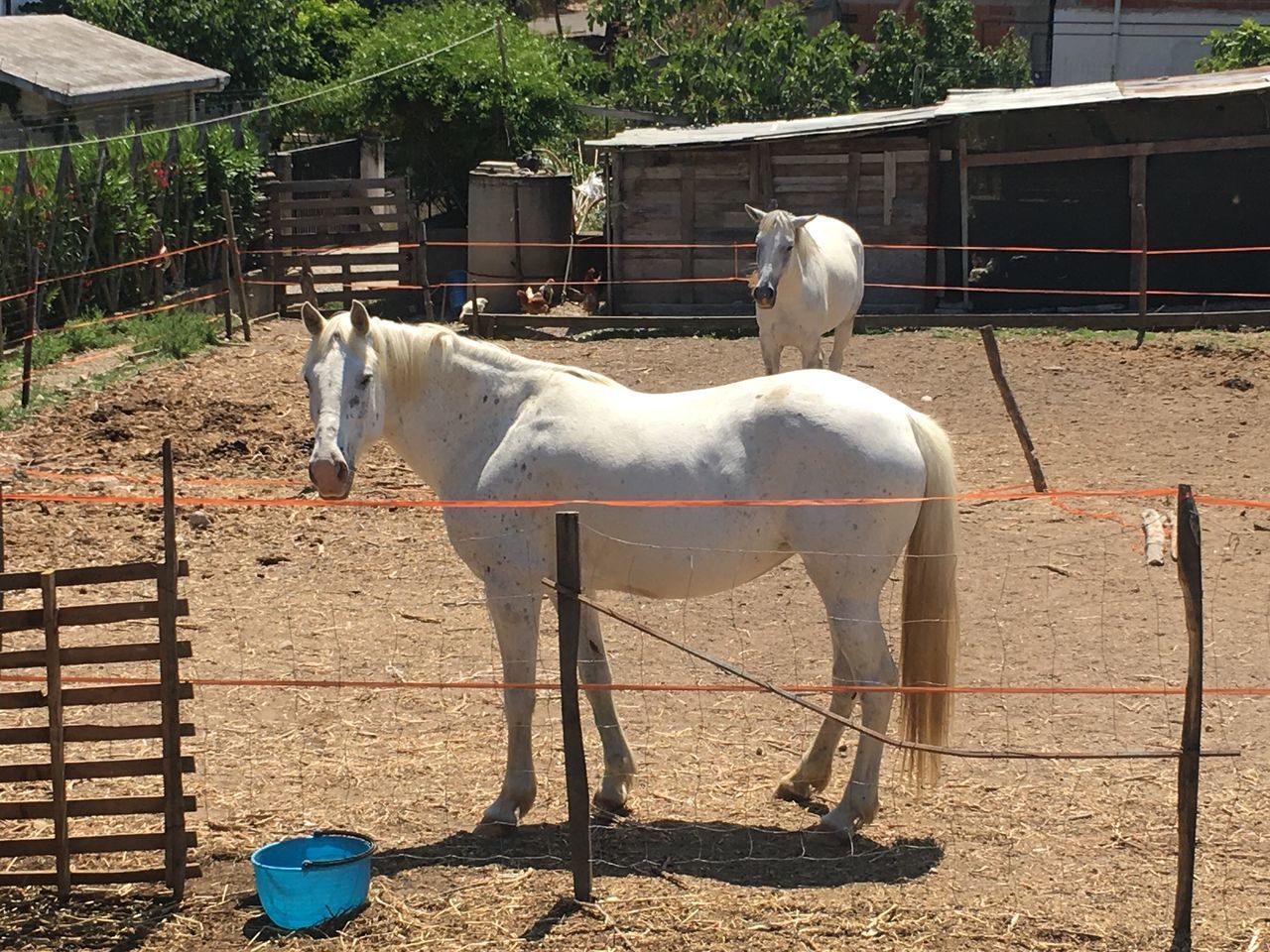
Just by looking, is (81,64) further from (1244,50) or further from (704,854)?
(704,854)

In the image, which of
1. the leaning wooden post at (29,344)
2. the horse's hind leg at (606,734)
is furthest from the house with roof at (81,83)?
the horse's hind leg at (606,734)

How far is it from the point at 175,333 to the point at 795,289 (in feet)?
23.1

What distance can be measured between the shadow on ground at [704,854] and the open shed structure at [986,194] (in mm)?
11826

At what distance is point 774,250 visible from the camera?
12438mm

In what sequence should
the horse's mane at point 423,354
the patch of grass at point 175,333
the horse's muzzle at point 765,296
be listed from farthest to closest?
the patch of grass at point 175,333, the horse's muzzle at point 765,296, the horse's mane at point 423,354

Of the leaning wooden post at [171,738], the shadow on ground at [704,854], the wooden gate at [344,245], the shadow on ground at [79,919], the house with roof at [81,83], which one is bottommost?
the shadow on ground at [79,919]

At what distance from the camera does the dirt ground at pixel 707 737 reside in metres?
5.15

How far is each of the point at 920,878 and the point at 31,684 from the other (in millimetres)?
4227

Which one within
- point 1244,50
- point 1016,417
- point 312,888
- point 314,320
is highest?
point 1244,50

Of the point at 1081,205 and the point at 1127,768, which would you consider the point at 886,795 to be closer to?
the point at 1127,768

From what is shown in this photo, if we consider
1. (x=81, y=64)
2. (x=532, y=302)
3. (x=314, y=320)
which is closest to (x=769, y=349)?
(x=532, y=302)

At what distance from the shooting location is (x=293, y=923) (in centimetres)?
510

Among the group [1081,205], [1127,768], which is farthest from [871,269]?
[1127,768]

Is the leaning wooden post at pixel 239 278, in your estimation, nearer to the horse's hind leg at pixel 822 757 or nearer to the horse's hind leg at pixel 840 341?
the horse's hind leg at pixel 840 341
